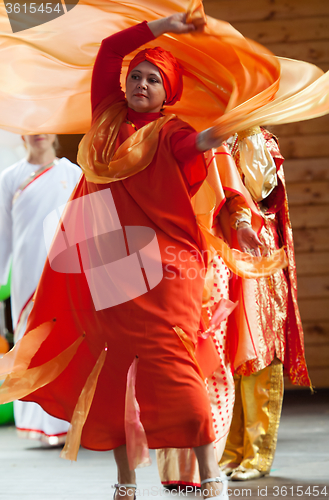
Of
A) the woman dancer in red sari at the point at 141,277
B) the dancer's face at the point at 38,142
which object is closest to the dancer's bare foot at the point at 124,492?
the woman dancer in red sari at the point at 141,277

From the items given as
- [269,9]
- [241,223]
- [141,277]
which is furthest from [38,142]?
[269,9]

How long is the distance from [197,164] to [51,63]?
607 mm

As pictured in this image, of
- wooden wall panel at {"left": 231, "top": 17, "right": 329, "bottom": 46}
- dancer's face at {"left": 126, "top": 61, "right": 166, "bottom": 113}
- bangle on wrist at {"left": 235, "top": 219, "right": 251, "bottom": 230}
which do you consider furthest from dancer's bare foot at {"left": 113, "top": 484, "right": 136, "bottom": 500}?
wooden wall panel at {"left": 231, "top": 17, "right": 329, "bottom": 46}

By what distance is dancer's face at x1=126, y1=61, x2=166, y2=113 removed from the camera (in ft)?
4.81

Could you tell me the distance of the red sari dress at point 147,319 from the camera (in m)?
1.38

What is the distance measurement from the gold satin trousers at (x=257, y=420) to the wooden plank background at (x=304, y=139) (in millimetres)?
1620

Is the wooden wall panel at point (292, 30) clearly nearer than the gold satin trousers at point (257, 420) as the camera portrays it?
No

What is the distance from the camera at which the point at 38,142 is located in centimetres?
286

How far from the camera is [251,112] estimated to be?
4.45 ft

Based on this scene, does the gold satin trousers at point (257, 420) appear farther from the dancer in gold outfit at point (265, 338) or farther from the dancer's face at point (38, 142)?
the dancer's face at point (38, 142)

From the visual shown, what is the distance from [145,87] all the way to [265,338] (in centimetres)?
113

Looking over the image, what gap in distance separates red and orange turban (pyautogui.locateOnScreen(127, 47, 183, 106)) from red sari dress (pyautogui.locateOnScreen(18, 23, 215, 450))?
0.04 m

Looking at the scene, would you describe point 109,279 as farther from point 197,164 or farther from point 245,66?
point 245,66

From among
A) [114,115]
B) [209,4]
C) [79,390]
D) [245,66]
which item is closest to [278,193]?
[245,66]
